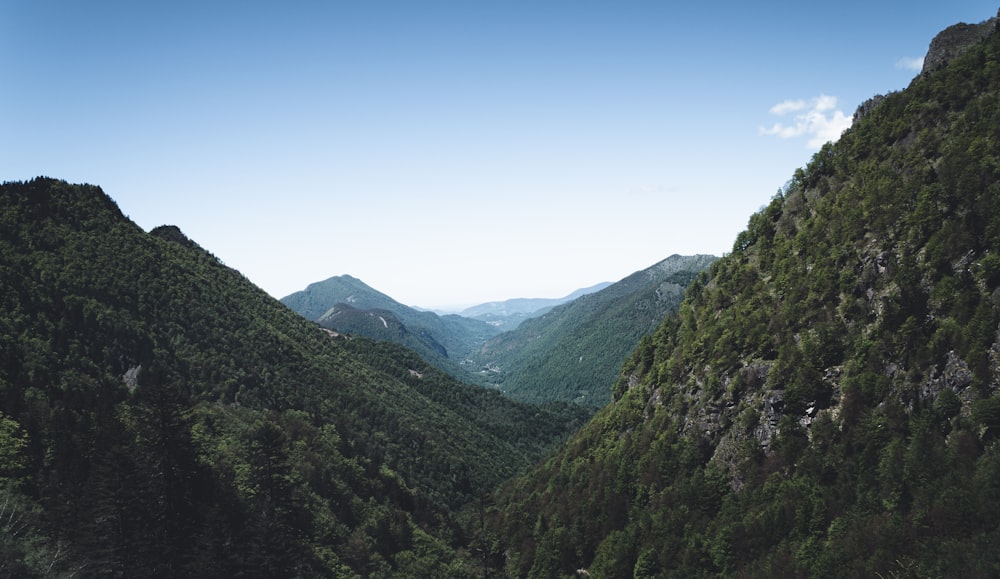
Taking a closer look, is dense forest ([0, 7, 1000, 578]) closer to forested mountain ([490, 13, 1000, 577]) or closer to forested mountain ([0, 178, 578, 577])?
forested mountain ([490, 13, 1000, 577])

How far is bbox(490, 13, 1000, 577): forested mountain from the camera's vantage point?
151 feet

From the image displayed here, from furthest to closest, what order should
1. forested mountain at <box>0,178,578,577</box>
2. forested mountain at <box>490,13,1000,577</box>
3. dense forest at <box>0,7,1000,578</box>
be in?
forested mountain at <box>0,178,578,577</box> → dense forest at <box>0,7,1000,578</box> → forested mountain at <box>490,13,1000,577</box>

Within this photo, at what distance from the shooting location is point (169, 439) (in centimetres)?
5791

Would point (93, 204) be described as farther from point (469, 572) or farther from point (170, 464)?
point (469, 572)

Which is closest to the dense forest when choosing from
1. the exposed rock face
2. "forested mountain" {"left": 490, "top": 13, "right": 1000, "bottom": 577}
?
"forested mountain" {"left": 490, "top": 13, "right": 1000, "bottom": 577}

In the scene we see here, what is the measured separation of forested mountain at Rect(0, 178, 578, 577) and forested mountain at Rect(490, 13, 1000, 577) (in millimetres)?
40501

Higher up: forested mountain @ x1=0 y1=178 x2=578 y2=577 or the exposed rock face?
the exposed rock face

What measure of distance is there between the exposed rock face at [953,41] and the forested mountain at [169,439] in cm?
12299

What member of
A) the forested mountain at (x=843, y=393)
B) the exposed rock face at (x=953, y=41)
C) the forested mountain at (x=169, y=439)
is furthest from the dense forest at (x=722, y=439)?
the exposed rock face at (x=953, y=41)

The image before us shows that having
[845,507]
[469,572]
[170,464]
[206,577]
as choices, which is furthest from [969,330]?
[469,572]

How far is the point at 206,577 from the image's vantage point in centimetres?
5303

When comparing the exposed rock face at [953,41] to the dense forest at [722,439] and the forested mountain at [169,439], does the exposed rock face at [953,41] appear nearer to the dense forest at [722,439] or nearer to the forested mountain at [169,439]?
the dense forest at [722,439]

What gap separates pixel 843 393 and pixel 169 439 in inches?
3193

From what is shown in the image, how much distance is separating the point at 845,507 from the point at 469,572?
75.0 meters
